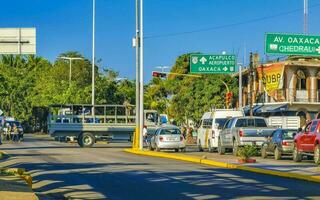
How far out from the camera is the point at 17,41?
19.8 m

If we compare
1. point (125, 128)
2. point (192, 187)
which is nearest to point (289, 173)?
point (192, 187)

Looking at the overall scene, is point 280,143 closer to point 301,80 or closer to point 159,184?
point 159,184

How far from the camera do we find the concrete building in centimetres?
5847

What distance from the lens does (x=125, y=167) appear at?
83.0 ft

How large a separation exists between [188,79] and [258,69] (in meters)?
14.3

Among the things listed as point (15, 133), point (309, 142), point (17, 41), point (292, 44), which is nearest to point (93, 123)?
point (292, 44)

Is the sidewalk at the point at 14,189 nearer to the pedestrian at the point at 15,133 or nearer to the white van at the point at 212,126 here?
the white van at the point at 212,126

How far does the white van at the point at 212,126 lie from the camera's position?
125 ft

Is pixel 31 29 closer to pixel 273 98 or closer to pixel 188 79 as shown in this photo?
pixel 273 98

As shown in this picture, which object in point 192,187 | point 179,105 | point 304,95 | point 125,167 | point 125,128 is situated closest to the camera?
point 192,187

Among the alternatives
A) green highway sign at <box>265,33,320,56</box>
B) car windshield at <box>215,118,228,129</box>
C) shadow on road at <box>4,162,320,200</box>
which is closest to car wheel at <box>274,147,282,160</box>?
shadow on road at <box>4,162,320,200</box>

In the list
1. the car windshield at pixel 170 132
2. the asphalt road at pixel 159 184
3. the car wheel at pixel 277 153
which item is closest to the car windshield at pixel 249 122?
the car wheel at pixel 277 153

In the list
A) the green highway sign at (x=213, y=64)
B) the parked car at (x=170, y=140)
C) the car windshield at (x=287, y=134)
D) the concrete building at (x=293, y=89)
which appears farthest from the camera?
the concrete building at (x=293, y=89)

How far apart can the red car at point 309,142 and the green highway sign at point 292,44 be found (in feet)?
40.3
